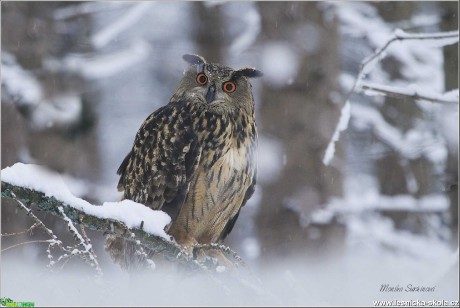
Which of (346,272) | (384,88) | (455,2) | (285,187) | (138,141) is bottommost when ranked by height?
(346,272)

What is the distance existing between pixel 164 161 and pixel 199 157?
185mm

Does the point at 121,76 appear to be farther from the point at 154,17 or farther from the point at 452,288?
the point at 452,288

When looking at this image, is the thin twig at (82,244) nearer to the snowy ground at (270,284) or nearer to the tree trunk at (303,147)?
the snowy ground at (270,284)

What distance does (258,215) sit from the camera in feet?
15.4

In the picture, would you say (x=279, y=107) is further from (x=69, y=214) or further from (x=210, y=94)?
(x=69, y=214)

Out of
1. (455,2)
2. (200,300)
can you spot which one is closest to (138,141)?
(200,300)

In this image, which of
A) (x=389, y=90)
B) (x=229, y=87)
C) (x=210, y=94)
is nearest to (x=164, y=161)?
(x=210, y=94)

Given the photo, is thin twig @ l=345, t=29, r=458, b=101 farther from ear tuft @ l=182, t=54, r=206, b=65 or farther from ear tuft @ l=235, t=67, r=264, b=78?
ear tuft @ l=182, t=54, r=206, b=65

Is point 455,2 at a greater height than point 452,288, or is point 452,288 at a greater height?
point 455,2

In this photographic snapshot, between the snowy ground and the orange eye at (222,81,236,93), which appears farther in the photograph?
the orange eye at (222,81,236,93)

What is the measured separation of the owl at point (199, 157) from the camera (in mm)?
3238

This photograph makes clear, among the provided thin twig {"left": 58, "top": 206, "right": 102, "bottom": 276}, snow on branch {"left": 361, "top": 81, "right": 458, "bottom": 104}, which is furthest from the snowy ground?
snow on branch {"left": 361, "top": 81, "right": 458, "bottom": 104}

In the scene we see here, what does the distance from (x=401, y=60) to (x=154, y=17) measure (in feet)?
7.61

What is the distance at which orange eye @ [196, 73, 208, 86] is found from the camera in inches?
136
